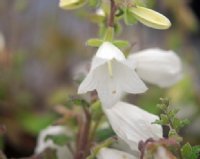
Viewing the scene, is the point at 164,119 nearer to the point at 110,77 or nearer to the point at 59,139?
the point at 110,77

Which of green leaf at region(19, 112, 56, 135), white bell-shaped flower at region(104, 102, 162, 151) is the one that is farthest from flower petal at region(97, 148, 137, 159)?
green leaf at region(19, 112, 56, 135)

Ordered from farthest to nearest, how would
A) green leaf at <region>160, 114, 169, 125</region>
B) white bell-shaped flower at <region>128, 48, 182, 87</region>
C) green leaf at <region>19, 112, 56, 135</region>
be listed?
green leaf at <region>19, 112, 56, 135</region> < white bell-shaped flower at <region>128, 48, 182, 87</region> < green leaf at <region>160, 114, 169, 125</region>

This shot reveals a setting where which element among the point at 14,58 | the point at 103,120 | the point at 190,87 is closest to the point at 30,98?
the point at 14,58

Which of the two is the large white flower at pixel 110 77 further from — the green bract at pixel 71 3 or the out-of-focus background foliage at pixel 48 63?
the out-of-focus background foliage at pixel 48 63

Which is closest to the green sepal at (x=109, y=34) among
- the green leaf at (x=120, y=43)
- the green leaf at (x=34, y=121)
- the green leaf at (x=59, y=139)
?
the green leaf at (x=120, y=43)

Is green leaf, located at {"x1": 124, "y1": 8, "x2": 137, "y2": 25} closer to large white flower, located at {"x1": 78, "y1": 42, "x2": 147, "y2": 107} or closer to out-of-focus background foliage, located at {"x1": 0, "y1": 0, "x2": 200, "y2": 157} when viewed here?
large white flower, located at {"x1": 78, "y1": 42, "x2": 147, "y2": 107}

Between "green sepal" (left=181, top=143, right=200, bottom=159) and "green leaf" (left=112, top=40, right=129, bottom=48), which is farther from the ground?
"green leaf" (left=112, top=40, right=129, bottom=48)

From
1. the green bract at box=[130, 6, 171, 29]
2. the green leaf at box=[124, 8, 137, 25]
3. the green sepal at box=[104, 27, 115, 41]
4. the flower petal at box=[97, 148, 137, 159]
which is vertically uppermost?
the green bract at box=[130, 6, 171, 29]
